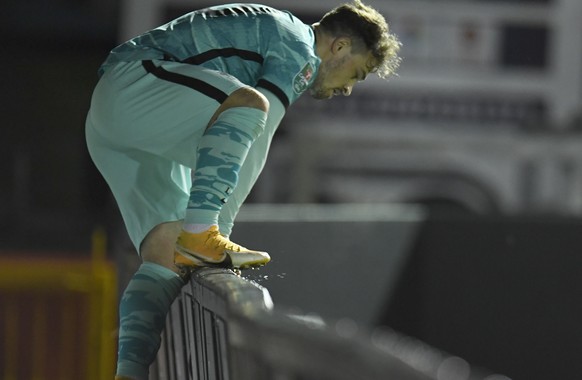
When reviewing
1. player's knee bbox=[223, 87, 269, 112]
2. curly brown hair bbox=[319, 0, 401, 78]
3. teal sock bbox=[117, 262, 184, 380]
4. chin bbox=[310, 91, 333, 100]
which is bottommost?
teal sock bbox=[117, 262, 184, 380]

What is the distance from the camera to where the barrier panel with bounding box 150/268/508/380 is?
1.52m

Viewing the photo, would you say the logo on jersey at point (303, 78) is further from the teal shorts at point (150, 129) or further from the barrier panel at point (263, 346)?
the barrier panel at point (263, 346)

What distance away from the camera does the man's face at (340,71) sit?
3.10m

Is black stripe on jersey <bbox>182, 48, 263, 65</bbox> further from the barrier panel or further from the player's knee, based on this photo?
the barrier panel

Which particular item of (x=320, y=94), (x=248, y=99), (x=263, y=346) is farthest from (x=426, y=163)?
(x=263, y=346)

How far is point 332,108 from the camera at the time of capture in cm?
1285

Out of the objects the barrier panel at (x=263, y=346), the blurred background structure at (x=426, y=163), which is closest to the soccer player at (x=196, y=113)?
the barrier panel at (x=263, y=346)

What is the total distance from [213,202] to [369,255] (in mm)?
3858

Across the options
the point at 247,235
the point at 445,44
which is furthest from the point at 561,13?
the point at 247,235

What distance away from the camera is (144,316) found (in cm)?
293

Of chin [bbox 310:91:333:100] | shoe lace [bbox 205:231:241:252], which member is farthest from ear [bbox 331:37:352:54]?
shoe lace [bbox 205:231:241:252]

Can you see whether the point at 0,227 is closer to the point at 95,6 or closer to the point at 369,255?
the point at 95,6

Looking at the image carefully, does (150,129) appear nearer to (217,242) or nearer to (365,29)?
(217,242)

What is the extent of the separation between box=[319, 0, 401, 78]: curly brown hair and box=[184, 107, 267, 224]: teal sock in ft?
1.44
